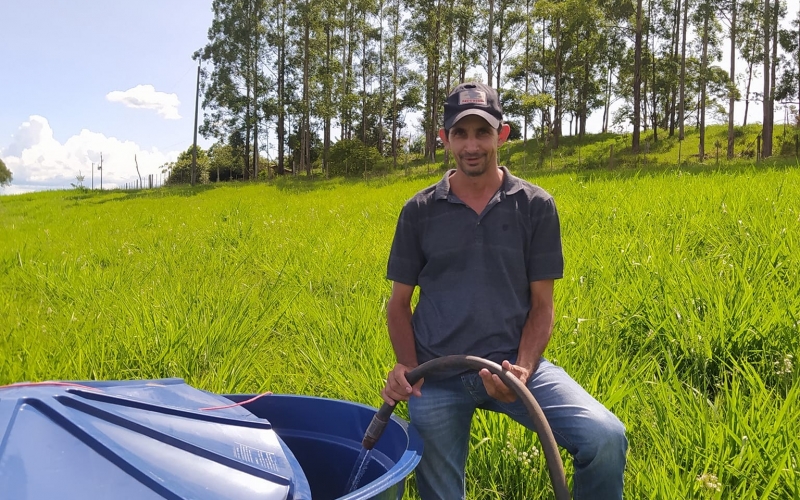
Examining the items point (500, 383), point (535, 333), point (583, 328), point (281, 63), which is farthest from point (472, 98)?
point (281, 63)

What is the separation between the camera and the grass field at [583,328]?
1.80 meters

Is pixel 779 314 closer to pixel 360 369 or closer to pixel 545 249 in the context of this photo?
pixel 545 249

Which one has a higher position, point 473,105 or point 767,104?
point 767,104

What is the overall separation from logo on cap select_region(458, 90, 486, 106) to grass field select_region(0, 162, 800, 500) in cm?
109

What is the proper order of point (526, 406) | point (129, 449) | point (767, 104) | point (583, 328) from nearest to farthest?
point (129, 449)
point (526, 406)
point (583, 328)
point (767, 104)

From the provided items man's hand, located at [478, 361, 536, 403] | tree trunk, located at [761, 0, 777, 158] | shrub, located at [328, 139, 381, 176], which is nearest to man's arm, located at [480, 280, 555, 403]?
man's hand, located at [478, 361, 536, 403]

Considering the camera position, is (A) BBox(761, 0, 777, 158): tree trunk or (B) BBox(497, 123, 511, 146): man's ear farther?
(A) BBox(761, 0, 777, 158): tree trunk

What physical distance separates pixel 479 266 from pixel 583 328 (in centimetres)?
119

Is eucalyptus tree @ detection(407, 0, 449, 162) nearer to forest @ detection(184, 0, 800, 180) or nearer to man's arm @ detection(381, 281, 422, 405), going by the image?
forest @ detection(184, 0, 800, 180)

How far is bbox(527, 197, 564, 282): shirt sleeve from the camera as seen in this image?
1.74 metres

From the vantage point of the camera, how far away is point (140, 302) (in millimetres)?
3441

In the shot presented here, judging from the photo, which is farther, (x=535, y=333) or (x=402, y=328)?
(x=402, y=328)

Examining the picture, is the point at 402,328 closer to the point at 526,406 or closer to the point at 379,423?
the point at 379,423

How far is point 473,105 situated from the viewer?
1.68 metres
